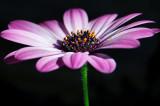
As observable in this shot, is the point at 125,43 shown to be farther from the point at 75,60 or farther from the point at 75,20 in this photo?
the point at 75,20

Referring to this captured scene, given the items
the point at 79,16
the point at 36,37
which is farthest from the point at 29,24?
the point at 79,16

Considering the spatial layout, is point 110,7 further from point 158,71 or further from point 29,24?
point 29,24

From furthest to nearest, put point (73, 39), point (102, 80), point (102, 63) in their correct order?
point (102, 80) < point (73, 39) < point (102, 63)

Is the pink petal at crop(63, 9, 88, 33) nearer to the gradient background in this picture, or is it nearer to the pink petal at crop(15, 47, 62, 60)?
the pink petal at crop(15, 47, 62, 60)

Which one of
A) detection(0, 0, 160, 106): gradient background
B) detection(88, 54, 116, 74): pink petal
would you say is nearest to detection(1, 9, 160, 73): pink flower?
detection(88, 54, 116, 74): pink petal

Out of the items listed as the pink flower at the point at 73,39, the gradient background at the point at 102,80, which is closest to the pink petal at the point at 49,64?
the pink flower at the point at 73,39

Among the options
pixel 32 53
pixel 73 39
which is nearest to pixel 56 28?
pixel 73 39

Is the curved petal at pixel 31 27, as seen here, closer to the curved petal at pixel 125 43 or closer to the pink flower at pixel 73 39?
the pink flower at pixel 73 39
